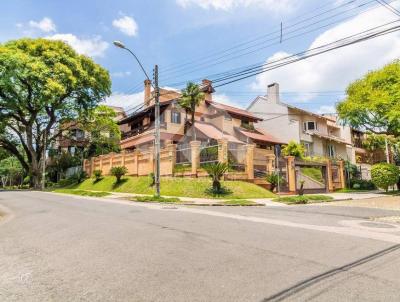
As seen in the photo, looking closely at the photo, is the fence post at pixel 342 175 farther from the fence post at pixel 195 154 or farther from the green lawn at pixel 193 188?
the fence post at pixel 195 154

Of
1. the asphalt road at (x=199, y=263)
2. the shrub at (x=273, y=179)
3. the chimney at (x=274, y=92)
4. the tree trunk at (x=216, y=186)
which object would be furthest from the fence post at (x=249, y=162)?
the chimney at (x=274, y=92)

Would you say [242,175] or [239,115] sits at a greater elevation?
[239,115]

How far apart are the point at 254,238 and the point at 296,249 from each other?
124 cm

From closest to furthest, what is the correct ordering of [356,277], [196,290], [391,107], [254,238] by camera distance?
[196,290] < [356,277] < [254,238] < [391,107]

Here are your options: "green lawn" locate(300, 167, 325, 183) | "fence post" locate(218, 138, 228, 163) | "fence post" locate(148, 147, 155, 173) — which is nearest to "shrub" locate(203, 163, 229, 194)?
"fence post" locate(218, 138, 228, 163)

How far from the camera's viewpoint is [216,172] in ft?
67.2

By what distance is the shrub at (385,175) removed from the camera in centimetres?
2619

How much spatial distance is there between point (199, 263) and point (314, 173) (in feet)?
85.8

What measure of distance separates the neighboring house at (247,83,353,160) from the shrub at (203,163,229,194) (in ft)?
73.0

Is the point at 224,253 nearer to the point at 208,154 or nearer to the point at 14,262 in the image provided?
the point at 14,262

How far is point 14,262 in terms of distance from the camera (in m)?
5.53

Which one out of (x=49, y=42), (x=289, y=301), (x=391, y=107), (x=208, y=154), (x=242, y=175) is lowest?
(x=289, y=301)

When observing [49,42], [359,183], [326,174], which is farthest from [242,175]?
[49,42]

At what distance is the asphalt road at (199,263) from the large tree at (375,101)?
23.4m
